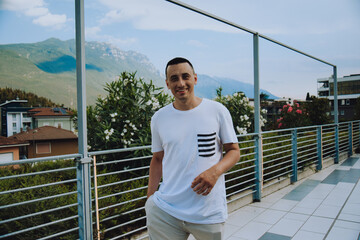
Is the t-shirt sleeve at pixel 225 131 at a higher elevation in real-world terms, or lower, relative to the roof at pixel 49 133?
higher

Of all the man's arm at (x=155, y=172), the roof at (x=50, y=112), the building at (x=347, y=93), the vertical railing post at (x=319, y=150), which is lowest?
the vertical railing post at (x=319, y=150)

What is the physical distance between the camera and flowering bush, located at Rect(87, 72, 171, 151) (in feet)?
17.9

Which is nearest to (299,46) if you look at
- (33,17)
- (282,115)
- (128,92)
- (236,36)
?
(236,36)

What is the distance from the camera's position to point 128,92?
565 cm

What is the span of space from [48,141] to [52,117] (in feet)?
4.15

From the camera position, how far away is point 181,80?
1.60m

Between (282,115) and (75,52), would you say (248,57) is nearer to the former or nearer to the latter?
(75,52)

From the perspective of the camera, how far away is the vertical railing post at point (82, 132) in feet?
8.39

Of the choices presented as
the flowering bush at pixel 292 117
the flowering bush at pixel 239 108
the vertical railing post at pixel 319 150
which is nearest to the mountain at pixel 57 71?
the flowering bush at pixel 239 108

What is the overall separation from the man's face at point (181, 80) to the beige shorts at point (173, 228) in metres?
0.63

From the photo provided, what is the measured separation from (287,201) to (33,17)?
4.79 meters

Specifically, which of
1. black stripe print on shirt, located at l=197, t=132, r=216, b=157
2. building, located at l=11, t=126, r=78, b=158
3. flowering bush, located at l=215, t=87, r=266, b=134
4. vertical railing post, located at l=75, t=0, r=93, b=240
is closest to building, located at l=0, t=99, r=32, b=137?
building, located at l=11, t=126, r=78, b=158

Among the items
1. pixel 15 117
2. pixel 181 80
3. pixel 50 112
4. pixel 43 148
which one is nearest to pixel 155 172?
pixel 181 80

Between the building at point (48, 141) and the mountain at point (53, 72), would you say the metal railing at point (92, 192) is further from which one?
the mountain at point (53, 72)
